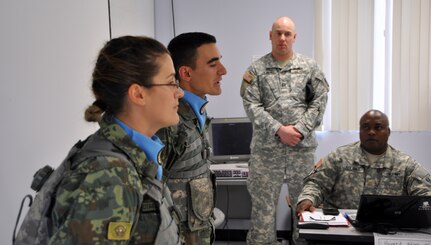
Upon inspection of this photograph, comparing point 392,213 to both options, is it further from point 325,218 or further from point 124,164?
point 124,164

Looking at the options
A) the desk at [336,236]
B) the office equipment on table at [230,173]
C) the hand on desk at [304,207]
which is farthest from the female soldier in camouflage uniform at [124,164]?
the office equipment on table at [230,173]

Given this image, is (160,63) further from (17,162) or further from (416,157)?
(416,157)

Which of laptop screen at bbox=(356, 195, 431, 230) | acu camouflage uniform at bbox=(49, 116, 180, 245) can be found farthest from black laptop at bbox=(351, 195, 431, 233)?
acu camouflage uniform at bbox=(49, 116, 180, 245)

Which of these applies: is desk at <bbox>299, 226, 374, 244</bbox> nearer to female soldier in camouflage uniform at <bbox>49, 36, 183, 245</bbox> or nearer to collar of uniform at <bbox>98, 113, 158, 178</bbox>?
female soldier in camouflage uniform at <bbox>49, 36, 183, 245</bbox>

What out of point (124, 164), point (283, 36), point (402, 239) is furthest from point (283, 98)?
point (124, 164)

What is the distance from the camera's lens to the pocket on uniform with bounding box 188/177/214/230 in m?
1.50

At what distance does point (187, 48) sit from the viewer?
167 centimetres

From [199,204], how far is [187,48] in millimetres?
637

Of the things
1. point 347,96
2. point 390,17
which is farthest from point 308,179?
point 390,17

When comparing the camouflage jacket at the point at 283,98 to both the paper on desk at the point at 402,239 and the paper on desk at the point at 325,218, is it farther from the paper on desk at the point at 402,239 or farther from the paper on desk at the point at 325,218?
the paper on desk at the point at 402,239

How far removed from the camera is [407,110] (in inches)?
147

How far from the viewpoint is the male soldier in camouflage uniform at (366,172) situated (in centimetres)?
239

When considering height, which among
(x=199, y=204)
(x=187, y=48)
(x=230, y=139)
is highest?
(x=187, y=48)

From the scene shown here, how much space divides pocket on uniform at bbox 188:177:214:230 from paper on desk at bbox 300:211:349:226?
643 millimetres
